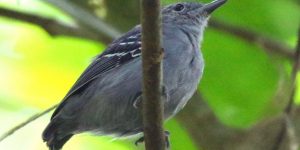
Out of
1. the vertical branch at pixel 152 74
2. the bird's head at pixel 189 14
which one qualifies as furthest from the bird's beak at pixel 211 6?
the vertical branch at pixel 152 74

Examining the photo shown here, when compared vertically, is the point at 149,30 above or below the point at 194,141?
above

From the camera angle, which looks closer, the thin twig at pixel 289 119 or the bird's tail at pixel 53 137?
the bird's tail at pixel 53 137

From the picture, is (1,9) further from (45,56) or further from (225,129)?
(225,129)

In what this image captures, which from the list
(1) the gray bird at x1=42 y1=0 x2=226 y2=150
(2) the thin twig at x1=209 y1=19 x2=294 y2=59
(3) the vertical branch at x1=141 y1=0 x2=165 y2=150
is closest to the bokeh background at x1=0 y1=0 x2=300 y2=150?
(2) the thin twig at x1=209 y1=19 x2=294 y2=59

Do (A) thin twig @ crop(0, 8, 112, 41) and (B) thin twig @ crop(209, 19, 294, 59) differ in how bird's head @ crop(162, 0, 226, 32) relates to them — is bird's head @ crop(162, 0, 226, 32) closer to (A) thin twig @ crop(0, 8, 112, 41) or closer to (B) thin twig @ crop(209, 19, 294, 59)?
(B) thin twig @ crop(209, 19, 294, 59)

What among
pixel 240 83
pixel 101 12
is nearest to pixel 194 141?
pixel 240 83

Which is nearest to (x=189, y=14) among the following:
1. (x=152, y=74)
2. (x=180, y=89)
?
(x=180, y=89)

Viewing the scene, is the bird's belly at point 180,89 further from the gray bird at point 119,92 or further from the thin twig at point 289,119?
the thin twig at point 289,119
